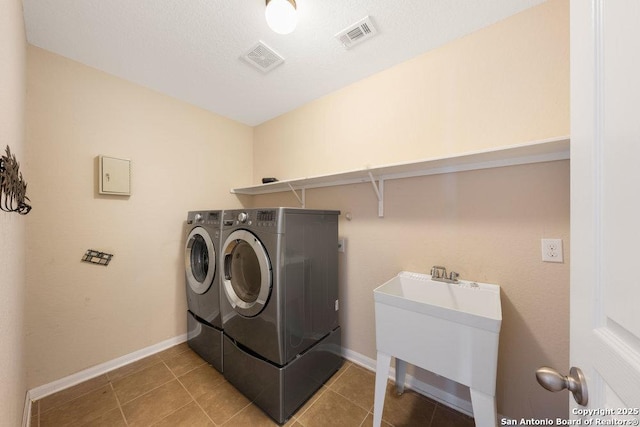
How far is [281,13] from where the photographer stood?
3.75 ft

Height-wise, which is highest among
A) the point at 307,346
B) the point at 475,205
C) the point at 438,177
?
the point at 438,177

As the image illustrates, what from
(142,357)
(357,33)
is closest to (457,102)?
(357,33)

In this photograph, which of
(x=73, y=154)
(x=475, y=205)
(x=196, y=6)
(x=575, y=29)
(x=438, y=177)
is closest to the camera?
(x=575, y=29)

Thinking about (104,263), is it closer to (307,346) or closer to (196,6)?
(307,346)

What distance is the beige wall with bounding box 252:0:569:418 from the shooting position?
119 cm

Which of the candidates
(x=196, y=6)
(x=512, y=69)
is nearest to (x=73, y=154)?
(x=196, y=6)

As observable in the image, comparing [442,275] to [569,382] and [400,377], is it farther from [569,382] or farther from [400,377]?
[569,382]

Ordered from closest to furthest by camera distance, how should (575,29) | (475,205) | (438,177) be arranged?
(575,29)
(475,205)
(438,177)

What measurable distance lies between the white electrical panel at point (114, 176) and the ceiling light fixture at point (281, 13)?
1.61 m

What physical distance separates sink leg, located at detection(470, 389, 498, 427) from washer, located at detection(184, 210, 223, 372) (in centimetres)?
164

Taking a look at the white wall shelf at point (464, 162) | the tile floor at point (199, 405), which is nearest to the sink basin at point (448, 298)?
the white wall shelf at point (464, 162)

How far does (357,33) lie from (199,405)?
260 centimetres

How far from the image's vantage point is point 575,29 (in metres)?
0.53

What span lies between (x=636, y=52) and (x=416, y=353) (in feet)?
3.97
